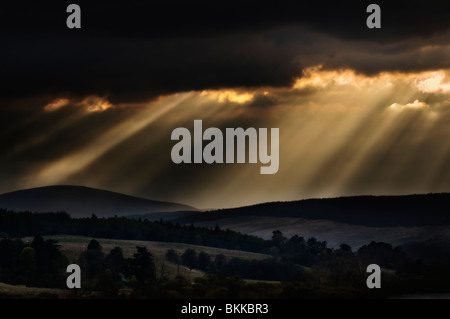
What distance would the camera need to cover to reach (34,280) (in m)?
153

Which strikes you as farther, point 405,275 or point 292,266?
point 292,266

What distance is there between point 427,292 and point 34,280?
7698cm

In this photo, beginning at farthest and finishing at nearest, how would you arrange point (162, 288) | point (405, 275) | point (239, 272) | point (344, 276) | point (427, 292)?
point (239, 272) < point (405, 275) < point (427, 292) < point (344, 276) < point (162, 288)
